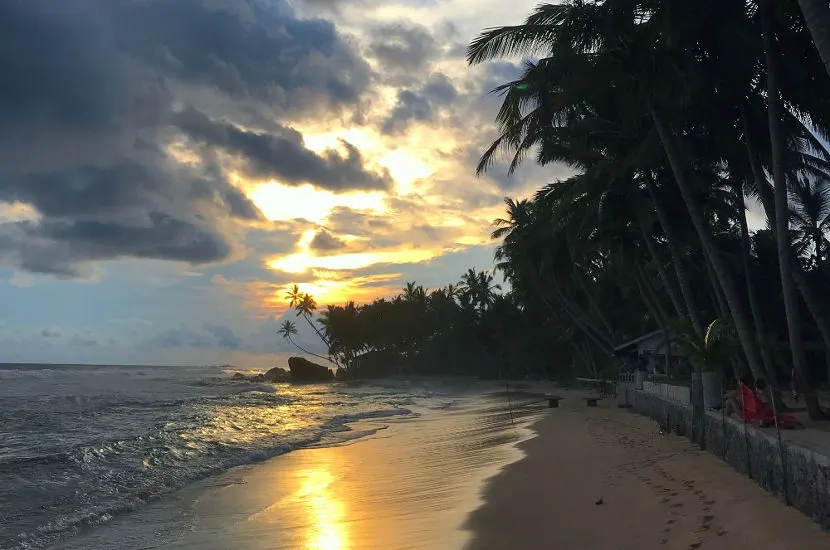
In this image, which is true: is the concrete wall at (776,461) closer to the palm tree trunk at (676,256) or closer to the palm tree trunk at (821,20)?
the palm tree trunk at (821,20)

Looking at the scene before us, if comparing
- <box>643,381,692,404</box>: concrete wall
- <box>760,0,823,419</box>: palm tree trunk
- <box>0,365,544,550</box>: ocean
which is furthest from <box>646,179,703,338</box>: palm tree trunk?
<box>0,365,544,550</box>: ocean

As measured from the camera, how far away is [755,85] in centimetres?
1421

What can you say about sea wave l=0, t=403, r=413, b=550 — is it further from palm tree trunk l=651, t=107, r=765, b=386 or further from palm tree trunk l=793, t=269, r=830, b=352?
palm tree trunk l=793, t=269, r=830, b=352

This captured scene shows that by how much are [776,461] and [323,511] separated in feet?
18.8

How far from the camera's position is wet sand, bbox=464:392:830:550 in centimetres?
598

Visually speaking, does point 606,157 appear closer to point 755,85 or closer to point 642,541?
point 755,85

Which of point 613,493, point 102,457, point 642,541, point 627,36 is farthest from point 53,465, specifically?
point 627,36

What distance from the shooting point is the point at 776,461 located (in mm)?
7098

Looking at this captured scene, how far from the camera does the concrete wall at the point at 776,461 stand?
5812 millimetres

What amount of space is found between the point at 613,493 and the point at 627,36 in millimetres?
9557

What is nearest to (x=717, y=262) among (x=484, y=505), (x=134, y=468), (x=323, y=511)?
(x=484, y=505)

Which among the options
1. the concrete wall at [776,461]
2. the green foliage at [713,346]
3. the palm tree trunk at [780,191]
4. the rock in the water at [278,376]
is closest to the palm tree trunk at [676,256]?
the green foliage at [713,346]

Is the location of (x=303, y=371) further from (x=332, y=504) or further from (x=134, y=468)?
(x=332, y=504)

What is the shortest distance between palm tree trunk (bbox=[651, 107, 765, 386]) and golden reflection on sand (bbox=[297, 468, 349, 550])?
29.2 feet
